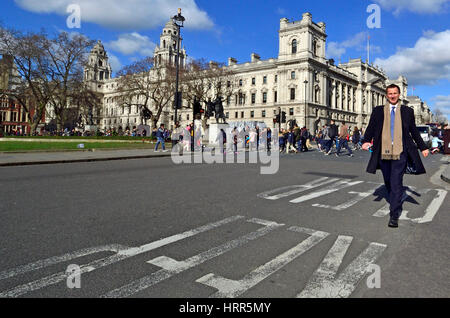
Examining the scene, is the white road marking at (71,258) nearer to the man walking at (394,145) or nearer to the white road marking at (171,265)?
the white road marking at (171,265)

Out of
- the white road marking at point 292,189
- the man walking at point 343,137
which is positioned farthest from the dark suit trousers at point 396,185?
the man walking at point 343,137

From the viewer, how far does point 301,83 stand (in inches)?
2749

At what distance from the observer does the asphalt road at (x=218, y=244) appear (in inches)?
Result: 106

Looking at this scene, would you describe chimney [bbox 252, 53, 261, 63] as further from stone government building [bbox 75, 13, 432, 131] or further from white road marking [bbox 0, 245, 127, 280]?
white road marking [bbox 0, 245, 127, 280]

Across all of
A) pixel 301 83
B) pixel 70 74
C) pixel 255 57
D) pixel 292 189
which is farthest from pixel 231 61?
pixel 292 189

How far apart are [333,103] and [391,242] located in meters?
82.8

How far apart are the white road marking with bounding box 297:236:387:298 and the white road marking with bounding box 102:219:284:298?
988 millimetres

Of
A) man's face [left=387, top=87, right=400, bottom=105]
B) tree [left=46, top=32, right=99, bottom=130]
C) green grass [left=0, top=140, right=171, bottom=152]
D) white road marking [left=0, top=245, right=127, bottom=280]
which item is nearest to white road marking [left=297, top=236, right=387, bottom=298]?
white road marking [left=0, top=245, right=127, bottom=280]

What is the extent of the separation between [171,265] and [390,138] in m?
3.66

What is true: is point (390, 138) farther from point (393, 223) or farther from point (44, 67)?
point (44, 67)

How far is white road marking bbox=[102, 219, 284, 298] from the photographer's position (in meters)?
2.59

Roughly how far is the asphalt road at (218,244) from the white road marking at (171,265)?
0.02m
